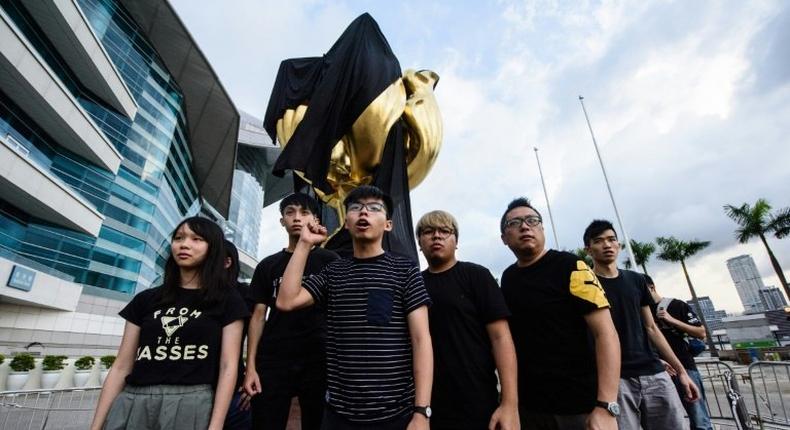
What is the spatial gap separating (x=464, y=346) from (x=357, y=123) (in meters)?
3.03

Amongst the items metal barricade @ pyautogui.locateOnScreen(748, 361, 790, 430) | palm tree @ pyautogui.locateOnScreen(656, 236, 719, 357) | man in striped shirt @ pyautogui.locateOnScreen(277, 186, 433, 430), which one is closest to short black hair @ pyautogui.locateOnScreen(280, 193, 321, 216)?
man in striped shirt @ pyautogui.locateOnScreen(277, 186, 433, 430)

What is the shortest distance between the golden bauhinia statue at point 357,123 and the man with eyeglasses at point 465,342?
2033 mm

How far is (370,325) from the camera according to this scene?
4.73 ft

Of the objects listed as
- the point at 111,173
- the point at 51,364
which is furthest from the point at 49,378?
the point at 111,173

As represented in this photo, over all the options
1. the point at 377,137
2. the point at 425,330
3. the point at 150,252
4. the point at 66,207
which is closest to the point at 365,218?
the point at 425,330

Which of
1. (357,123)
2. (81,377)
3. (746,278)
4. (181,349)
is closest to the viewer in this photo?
(181,349)

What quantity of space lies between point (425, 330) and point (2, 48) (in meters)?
17.5

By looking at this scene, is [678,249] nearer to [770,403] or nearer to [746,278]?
[770,403]

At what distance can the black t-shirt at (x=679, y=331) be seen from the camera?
3.42m

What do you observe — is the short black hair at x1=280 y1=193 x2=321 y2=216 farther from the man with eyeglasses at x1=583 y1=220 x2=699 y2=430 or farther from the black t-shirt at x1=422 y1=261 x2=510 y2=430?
the man with eyeglasses at x1=583 y1=220 x2=699 y2=430

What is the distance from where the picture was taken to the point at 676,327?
3.36m

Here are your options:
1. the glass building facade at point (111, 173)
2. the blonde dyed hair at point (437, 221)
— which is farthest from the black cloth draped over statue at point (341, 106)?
the glass building facade at point (111, 173)

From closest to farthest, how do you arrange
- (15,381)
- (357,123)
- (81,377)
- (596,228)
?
(596,228) → (357,123) → (15,381) → (81,377)

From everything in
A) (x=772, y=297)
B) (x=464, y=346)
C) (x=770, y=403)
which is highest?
(x=772, y=297)
